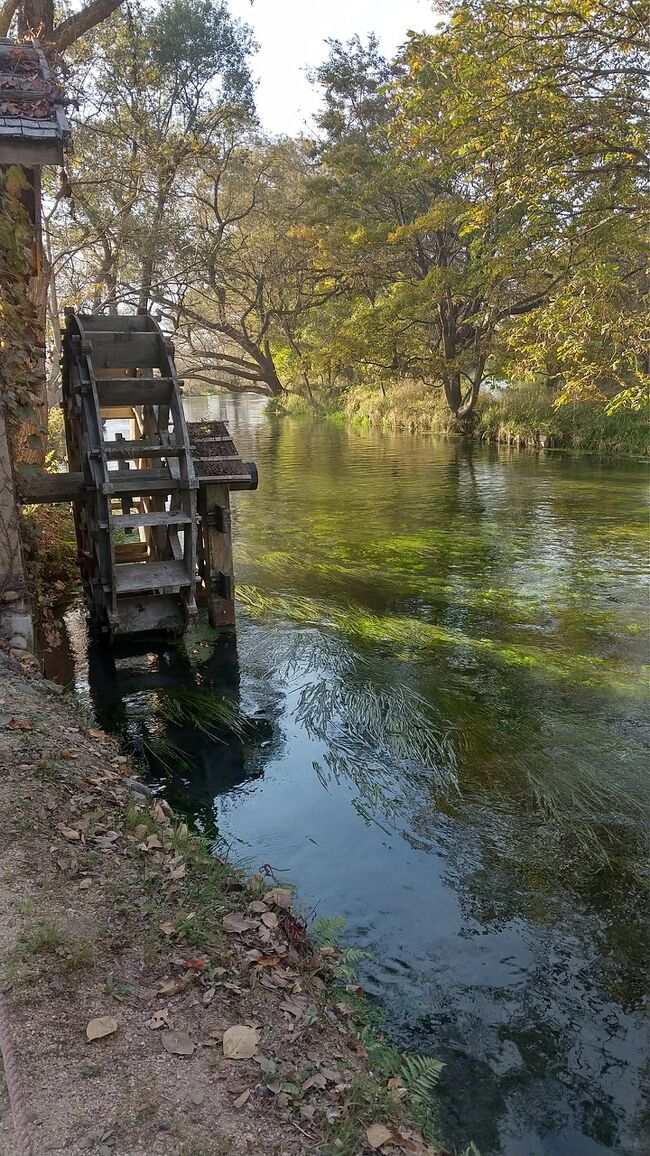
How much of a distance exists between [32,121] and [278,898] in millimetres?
5974

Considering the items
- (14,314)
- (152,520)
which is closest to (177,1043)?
(152,520)

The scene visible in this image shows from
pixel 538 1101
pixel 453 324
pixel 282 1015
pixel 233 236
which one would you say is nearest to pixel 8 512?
pixel 282 1015

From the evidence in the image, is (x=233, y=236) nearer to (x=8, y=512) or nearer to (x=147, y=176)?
(x=147, y=176)

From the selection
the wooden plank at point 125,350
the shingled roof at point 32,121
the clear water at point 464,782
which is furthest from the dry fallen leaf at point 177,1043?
the wooden plank at point 125,350

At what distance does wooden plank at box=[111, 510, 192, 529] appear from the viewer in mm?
6832

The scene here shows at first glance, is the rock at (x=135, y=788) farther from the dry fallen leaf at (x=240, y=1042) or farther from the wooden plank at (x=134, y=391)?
the wooden plank at (x=134, y=391)

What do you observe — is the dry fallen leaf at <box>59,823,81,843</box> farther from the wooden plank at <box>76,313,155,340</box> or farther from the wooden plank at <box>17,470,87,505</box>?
the wooden plank at <box>76,313,155,340</box>

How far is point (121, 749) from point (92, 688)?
1.43 metres

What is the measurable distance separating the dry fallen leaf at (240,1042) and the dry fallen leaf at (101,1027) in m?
0.36

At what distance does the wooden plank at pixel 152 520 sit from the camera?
22.4 feet

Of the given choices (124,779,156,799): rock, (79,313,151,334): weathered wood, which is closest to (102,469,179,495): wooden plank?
(79,313,151,334): weathered wood

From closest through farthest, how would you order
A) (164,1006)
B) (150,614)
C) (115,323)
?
(164,1006)
(150,614)
(115,323)

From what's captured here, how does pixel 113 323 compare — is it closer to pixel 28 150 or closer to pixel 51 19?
pixel 28 150

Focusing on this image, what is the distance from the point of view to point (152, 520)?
693cm
